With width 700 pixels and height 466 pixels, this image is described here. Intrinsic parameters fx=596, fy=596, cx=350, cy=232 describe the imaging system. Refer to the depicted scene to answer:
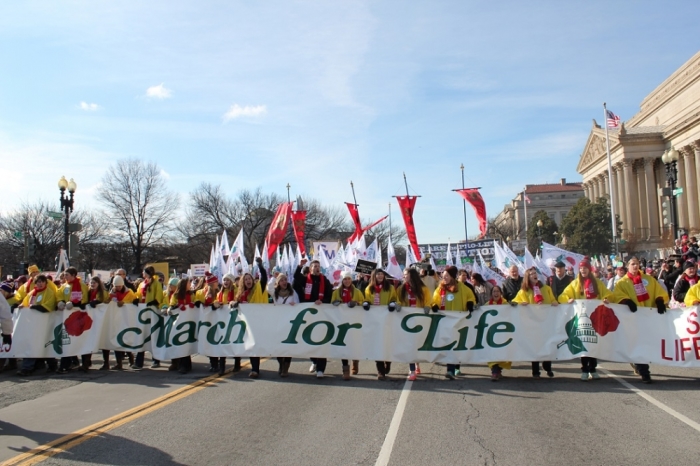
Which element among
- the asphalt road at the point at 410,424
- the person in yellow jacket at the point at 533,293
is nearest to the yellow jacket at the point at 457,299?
the person in yellow jacket at the point at 533,293

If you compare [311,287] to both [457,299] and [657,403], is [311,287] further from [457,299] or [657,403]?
[657,403]

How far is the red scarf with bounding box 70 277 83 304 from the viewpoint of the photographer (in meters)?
11.4

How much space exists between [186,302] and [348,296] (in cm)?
304

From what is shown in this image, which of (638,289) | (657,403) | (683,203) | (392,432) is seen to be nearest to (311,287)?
(392,432)

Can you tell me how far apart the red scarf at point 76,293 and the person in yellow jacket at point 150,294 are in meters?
1.05

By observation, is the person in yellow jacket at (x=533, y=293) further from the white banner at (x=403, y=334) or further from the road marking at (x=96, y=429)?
the road marking at (x=96, y=429)

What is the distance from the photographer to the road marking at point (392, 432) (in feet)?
17.9

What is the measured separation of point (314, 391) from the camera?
8.79 metres

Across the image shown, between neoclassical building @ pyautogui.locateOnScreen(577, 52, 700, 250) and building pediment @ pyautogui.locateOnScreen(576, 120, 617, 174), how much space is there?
0.47 ft

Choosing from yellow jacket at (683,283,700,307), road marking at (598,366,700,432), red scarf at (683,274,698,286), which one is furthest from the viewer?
red scarf at (683,274,698,286)

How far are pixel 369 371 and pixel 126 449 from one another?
215 inches

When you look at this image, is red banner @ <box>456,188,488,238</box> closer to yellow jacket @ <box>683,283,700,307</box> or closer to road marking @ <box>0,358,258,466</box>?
yellow jacket @ <box>683,283,700,307</box>

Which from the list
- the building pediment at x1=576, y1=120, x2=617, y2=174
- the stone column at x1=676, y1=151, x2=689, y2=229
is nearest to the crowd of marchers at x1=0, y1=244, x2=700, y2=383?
the stone column at x1=676, y1=151, x2=689, y2=229

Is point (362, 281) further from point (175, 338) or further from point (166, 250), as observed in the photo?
point (166, 250)
